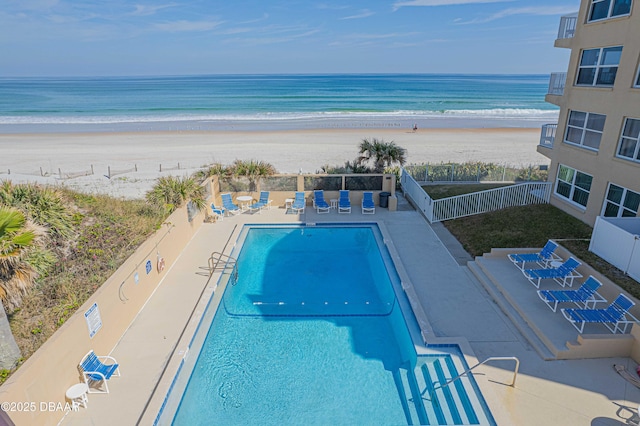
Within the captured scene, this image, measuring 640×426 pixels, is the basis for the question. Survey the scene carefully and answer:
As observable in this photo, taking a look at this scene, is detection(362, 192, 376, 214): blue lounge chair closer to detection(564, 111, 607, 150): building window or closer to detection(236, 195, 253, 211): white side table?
detection(236, 195, 253, 211): white side table

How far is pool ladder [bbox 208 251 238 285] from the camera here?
1227 cm

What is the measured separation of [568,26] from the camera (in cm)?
1537

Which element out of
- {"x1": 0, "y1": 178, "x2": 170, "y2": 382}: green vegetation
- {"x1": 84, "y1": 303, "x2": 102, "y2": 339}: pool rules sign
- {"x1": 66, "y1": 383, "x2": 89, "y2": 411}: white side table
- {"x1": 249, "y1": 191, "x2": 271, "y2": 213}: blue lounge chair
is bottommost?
{"x1": 66, "y1": 383, "x2": 89, "y2": 411}: white side table

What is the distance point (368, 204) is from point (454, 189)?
487cm

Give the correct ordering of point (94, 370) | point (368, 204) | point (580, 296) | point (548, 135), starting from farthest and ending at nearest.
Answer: point (368, 204), point (548, 135), point (580, 296), point (94, 370)

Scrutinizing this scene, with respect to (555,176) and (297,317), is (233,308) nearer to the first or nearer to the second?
(297,317)

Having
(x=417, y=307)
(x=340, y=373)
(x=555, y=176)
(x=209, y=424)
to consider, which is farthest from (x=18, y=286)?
(x=555, y=176)

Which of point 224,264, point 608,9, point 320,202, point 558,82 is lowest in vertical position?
point 224,264

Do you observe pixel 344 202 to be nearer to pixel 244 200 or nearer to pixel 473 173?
pixel 244 200

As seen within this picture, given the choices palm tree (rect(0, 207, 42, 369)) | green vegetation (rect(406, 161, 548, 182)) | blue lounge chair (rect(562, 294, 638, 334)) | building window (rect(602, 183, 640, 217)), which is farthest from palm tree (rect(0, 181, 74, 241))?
building window (rect(602, 183, 640, 217))

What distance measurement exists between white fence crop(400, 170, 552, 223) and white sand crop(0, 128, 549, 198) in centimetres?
1034

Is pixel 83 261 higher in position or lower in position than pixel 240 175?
lower

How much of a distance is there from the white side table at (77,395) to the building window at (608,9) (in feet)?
58.1

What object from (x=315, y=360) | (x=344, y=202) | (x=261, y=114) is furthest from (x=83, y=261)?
(x=261, y=114)
